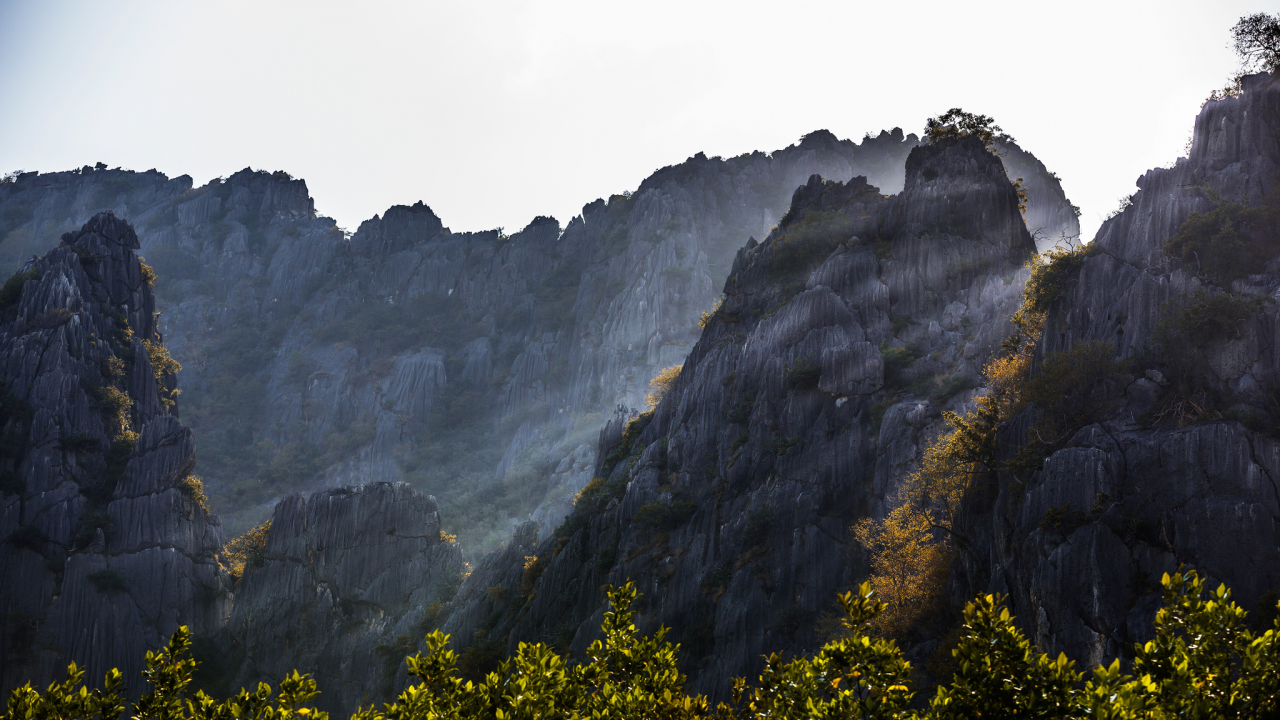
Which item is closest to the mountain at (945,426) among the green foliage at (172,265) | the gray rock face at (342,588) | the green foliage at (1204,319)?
the green foliage at (1204,319)

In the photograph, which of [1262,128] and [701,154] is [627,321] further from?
[1262,128]

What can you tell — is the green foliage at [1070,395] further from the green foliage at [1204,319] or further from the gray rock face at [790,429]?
the gray rock face at [790,429]

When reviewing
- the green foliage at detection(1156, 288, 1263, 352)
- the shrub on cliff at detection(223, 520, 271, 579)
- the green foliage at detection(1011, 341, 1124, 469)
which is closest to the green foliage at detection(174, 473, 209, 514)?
the shrub on cliff at detection(223, 520, 271, 579)

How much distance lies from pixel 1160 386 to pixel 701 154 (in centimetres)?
9619

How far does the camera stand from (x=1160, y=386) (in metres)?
23.0

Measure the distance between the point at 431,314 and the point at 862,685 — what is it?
10835 cm

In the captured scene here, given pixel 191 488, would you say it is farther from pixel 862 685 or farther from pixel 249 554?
pixel 862 685

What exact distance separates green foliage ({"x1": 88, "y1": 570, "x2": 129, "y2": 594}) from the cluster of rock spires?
22 cm

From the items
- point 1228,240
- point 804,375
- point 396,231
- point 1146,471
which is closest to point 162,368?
point 804,375

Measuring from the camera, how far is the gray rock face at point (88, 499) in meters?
48.8

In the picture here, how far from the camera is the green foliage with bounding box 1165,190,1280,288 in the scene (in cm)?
2417

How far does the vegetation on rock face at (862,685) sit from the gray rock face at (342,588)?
38933mm

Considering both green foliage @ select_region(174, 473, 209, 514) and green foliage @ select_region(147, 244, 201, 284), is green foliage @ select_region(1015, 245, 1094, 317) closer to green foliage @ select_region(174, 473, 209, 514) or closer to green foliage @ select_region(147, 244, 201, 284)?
green foliage @ select_region(174, 473, 209, 514)

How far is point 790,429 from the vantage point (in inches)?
1561
